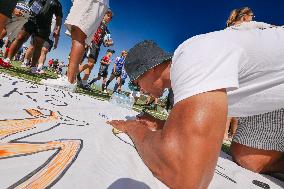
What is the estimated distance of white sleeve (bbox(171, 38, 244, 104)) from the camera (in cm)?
123

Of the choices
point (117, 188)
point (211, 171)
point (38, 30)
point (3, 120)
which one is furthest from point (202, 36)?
point (38, 30)

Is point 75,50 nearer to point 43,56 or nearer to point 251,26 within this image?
point 251,26

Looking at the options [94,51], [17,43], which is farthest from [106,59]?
[17,43]

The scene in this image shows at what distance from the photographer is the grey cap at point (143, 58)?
174 cm

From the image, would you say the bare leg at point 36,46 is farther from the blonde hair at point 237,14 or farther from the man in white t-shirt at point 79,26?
the blonde hair at point 237,14

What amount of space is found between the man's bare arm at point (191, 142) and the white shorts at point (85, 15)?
2.71m

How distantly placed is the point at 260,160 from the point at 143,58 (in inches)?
49.9

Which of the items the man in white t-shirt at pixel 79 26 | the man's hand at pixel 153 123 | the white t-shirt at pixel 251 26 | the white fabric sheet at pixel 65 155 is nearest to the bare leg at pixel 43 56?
the man in white t-shirt at pixel 79 26

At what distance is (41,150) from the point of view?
121 centimetres

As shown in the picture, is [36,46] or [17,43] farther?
[36,46]

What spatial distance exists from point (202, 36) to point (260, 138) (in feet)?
4.36

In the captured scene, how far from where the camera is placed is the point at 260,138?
8.02 feet

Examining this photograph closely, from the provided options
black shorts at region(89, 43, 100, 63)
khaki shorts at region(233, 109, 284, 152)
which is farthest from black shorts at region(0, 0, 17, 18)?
black shorts at region(89, 43, 100, 63)

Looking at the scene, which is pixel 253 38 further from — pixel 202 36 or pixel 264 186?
pixel 264 186
